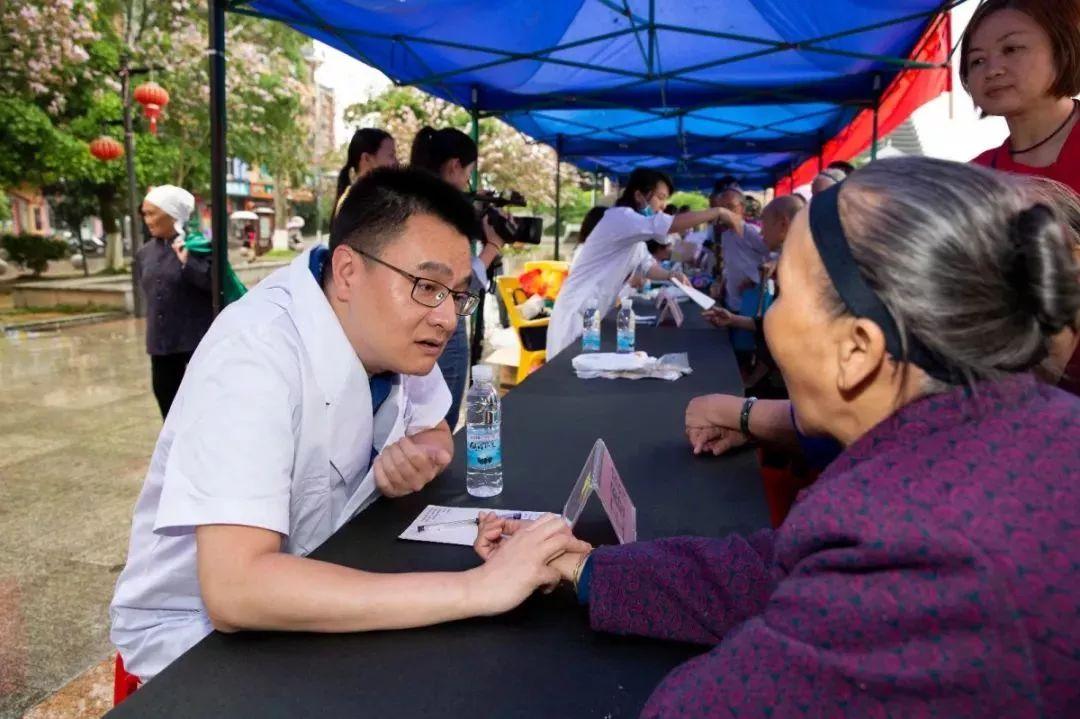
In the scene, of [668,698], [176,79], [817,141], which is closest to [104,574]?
[668,698]

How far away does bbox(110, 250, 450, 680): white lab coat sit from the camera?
114 cm

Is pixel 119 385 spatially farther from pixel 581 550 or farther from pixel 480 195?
pixel 581 550

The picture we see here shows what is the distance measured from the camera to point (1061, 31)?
7.09ft

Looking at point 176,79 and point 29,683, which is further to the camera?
point 176,79

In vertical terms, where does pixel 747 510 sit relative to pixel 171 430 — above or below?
below

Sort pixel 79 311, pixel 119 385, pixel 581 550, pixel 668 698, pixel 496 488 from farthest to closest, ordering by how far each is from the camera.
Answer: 1. pixel 79 311
2. pixel 119 385
3. pixel 496 488
4. pixel 581 550
5. pixel 668 698

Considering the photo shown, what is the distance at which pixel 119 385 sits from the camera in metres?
6.72

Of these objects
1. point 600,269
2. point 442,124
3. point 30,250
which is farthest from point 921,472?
point 442,124

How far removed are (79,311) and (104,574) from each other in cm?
975

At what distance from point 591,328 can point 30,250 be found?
1733 cm

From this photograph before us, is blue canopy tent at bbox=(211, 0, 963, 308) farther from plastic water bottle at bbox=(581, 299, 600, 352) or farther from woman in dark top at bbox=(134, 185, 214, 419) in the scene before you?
plastic water bottle at bbox=(581, 299, 600, 352)

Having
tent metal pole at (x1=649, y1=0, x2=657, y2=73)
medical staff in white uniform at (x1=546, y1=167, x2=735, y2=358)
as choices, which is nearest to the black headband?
medical staff in white uniform at (x1=546, y1=167, x2=735, y2=358)

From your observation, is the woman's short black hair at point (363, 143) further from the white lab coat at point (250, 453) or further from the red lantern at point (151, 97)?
the red lantern at point (151, 97)

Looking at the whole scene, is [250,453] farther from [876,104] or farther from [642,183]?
[876,104]
